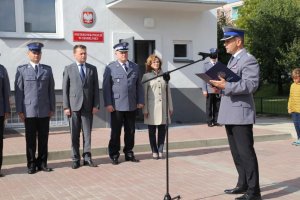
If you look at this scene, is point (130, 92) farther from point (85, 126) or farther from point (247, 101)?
point (247, 101)

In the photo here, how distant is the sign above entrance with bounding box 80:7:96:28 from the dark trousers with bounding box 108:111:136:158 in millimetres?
4450

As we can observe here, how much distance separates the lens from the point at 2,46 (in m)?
11.0

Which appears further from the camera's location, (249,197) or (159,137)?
(159,137)

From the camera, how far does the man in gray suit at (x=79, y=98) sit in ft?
25.3

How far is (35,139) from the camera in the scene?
7.49 metres

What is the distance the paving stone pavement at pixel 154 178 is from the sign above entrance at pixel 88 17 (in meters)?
3.76

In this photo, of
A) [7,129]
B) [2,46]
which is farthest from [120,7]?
[7,129]

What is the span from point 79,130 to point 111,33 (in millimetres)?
4962

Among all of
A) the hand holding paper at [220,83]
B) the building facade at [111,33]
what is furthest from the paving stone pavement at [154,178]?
the building facade at [111,33]

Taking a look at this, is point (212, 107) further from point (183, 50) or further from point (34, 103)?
point (34, 103)

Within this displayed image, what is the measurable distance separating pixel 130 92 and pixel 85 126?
1057 millimetres

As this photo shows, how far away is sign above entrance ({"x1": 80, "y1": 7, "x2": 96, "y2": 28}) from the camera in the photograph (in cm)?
1182

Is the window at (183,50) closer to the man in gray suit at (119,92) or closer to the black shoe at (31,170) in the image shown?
the man in gray suit at (119,92)

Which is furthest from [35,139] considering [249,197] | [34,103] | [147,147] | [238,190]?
[249,197]
